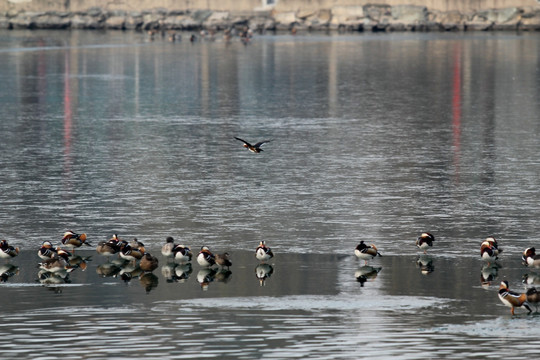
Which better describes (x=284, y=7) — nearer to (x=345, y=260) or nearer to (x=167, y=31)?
(x=167, y=31)

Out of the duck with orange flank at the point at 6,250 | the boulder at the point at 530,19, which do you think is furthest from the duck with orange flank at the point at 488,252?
the boulder at the point at 530,19

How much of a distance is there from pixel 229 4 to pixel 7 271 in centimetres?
12156

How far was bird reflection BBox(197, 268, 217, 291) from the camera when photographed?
64.1 ft

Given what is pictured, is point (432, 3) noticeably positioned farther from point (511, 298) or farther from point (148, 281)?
point (511, 298)

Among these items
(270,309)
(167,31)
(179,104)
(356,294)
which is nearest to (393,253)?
(356,294)

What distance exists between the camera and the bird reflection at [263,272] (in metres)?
19.8

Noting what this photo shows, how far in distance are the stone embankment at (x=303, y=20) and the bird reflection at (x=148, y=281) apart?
111585 millimetres

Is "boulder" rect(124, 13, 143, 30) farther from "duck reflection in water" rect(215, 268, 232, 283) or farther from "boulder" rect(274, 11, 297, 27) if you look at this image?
"duck reflection in water" rect(215, 268, 232, 283)

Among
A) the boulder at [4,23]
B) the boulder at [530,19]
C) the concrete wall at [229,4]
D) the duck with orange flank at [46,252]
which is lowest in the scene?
the duck with orange flank at [46,252]

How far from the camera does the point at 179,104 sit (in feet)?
164

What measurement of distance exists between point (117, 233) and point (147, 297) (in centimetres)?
469

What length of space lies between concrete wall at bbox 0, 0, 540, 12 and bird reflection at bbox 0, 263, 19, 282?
117 meters

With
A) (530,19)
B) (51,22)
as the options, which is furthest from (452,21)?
(51,22)

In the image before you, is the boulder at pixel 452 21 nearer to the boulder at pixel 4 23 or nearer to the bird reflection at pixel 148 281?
the boulder at pixel 4 23
